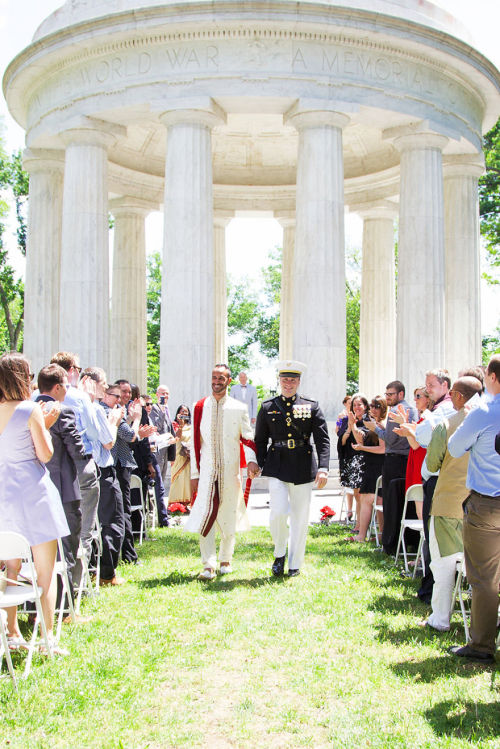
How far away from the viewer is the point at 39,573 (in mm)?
10156

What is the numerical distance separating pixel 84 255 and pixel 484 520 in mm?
24511

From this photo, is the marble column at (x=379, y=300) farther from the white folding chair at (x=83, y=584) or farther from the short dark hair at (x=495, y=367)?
the short dark hair at (x=495, y=367)

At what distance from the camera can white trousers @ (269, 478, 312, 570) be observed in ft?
49.7

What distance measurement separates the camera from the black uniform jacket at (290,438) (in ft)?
49.9

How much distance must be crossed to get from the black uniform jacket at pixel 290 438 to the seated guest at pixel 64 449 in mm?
4533

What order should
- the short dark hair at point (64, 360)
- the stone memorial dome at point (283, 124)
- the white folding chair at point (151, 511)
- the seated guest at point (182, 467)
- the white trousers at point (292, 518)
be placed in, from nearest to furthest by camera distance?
the short dark hair at point (64, 360) → the white trousers at point (292, 518) → the white folding chair at point (151, 511) → the seated guest at point (182, 467) → the stone memorial dome at point (283, 124)

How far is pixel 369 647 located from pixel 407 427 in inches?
144

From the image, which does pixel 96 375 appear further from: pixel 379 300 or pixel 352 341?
pixel 352 341

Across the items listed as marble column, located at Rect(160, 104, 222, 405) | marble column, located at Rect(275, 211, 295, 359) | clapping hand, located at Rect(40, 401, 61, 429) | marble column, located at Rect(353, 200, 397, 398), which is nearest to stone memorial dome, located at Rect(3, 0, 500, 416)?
marble column, located at Rect(160, 104, 222, 405)

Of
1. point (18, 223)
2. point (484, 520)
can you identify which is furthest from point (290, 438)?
point (18, 223)

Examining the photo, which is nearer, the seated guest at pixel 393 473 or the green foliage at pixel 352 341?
the seated guest at pixel 393 473

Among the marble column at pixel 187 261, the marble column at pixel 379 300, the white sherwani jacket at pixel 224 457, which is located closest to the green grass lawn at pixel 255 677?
the white sherwani jacket at pixel 224 457

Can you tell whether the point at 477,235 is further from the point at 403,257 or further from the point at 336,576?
the point at 336,576

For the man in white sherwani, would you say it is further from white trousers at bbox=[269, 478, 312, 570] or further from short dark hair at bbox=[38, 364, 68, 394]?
short dark hair at bbox=[38, 364, 68, 394]
